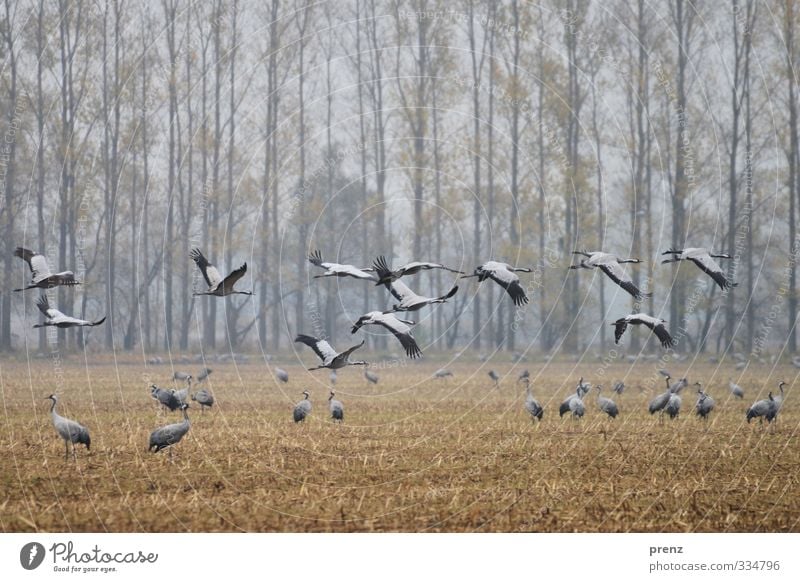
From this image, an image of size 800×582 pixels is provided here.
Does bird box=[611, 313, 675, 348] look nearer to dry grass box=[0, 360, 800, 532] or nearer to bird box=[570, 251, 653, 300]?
bird box=[570, 251, 653, 300]

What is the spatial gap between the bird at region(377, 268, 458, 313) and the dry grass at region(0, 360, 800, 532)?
1962 mm

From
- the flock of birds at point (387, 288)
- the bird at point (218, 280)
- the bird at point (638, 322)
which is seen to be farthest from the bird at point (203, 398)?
the bird at point (638, 322)

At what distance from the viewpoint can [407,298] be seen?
16.7m

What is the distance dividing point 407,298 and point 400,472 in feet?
11.8

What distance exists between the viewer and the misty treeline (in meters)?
45.1

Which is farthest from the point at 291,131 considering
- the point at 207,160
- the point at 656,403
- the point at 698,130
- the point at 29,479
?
the point at 29,479

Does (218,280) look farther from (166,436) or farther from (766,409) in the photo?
(766,409)

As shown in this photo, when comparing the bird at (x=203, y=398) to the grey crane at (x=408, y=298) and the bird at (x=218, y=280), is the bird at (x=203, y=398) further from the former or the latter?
the grey crane at (x=408, y=298)

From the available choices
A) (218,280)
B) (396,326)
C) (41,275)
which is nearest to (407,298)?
(396,326)

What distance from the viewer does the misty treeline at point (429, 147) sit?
4506cm

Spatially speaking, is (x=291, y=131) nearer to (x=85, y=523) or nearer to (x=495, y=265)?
(x=495, y=265)

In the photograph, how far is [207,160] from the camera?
5272 centimetres
